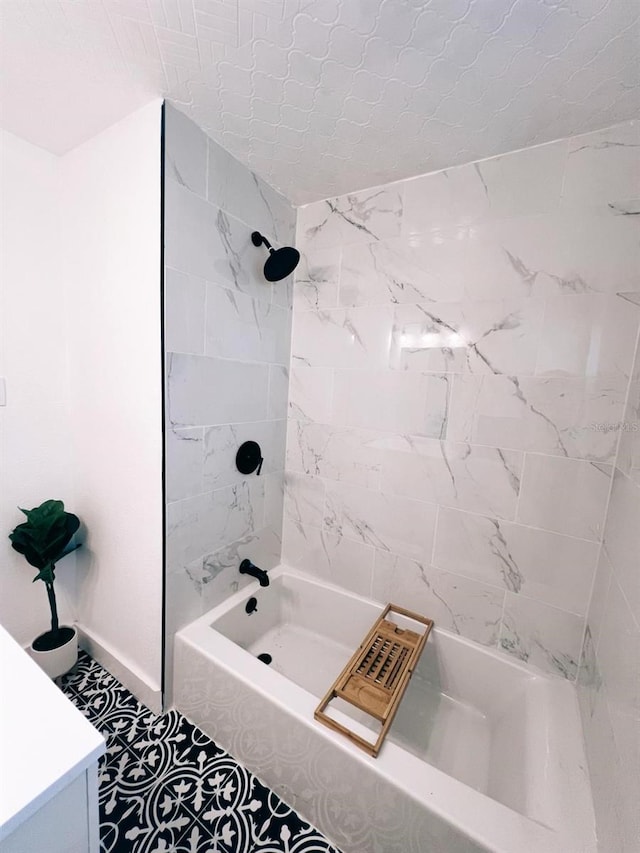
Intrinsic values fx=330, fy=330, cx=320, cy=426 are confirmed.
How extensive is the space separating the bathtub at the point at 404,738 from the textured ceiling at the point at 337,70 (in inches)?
73.7

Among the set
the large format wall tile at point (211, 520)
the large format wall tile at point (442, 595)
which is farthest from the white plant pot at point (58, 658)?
the large format wall tile at point (442, 595)

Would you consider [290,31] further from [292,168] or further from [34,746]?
[34,746]

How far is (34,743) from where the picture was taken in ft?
1.79

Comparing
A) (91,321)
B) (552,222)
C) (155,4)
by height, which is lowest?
(91,321)

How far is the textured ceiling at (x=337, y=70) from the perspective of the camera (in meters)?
0.77

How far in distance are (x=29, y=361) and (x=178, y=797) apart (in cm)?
170

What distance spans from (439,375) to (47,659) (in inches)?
80.6

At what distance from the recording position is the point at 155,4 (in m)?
0.77

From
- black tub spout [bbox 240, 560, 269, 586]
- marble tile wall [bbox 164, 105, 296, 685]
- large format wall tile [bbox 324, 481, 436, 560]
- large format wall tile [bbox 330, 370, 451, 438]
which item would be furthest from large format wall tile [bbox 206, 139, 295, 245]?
black tub spout [bbox 240, 560, 269, 586]

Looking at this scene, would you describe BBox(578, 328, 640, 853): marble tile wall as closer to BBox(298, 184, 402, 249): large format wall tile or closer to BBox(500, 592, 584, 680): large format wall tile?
BBox(500, 592, 584, 680): large format wall tile

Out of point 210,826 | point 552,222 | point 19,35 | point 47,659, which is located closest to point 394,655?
point 210,826

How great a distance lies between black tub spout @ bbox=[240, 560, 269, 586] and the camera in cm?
154

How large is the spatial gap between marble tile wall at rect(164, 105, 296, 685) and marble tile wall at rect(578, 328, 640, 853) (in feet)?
4.41

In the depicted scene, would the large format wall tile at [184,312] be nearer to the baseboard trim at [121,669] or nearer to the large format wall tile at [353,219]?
the large format wall tile at [353,219]
